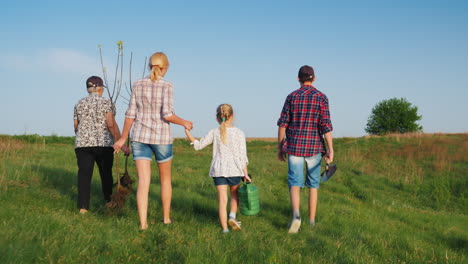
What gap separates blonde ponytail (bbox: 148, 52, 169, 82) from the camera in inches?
191

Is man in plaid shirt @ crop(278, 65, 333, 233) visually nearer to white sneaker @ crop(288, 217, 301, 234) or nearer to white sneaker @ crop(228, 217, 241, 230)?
white sneaker @ crop(288, 217, 301, 234)

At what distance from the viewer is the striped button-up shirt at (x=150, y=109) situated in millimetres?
4832

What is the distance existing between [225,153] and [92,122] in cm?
218

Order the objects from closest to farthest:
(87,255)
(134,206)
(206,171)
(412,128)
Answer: (87,255)
(134,206)
(206,171)
(412,128)

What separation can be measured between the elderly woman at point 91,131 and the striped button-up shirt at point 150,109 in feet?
3.91

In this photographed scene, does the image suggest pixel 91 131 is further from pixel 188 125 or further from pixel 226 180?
pixel 226 180

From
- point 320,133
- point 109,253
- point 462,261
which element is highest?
point 320,133

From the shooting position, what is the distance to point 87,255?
3650 millimetres

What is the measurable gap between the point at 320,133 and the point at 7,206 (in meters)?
4.67

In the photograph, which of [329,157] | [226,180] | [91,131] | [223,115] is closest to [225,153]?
[226,180]

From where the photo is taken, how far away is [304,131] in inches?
219

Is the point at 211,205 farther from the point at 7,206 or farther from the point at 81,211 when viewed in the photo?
the point at 7,206

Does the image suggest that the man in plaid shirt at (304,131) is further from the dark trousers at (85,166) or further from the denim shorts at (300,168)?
the dark trousers at (85,166)

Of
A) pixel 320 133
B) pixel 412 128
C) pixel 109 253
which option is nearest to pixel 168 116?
pixel 109 253
